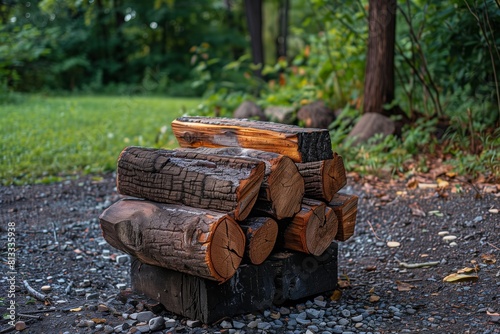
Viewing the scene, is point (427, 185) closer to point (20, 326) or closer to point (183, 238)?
point (183, 238)

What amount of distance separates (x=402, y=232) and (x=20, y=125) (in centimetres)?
544

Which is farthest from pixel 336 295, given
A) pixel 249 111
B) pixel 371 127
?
pixel 249 111

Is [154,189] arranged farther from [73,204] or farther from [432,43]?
[432,43]

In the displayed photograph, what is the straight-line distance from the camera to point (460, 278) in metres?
3.49

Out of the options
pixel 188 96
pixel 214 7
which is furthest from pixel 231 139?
pixel 214 7

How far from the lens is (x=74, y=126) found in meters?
8.41

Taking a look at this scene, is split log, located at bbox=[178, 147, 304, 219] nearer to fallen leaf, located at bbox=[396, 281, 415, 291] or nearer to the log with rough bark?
the log with rough bark

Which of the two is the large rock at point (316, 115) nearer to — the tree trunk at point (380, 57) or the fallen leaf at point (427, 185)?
the tree trunk at point (380, 57)

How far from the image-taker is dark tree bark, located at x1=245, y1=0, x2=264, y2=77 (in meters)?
12.4

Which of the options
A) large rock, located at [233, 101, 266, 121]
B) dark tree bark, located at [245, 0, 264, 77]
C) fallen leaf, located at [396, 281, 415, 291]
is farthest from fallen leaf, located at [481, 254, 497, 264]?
dark tree bark, located at [245, 0, 264, 77]

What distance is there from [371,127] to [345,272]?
8.68 feet

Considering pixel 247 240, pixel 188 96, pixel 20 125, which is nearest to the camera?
pixel 247 240

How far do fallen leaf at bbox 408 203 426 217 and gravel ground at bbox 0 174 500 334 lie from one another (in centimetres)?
1

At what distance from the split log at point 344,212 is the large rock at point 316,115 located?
136 inches
